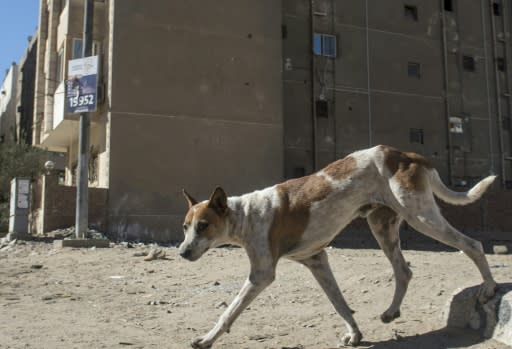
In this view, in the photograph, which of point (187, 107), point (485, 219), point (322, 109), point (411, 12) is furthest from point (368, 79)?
point (187, 107)

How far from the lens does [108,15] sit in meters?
21.7

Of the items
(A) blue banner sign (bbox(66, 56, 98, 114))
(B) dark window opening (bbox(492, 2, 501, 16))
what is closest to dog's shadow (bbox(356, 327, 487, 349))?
(A) blue banner sign (bbox(66, 56, 98, 114))

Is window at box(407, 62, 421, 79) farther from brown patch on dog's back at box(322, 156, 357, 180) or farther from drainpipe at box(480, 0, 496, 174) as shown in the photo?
brown patch on dog's back at box(322, 156, 357, 180)

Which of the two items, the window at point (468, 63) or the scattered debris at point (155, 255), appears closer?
the scattered debris at point (155, 255)

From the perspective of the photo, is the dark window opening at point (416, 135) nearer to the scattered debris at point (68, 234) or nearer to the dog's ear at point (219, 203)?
the scattered debris at point (68, 234)

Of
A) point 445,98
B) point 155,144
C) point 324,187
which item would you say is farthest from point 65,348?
point 445,98

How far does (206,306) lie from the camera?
8219 millimetres

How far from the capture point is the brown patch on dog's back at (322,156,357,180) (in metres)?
5.73

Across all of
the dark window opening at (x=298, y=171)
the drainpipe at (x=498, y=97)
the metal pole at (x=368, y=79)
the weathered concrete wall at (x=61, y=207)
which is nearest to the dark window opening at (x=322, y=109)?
the metal pole at (x=368, y=79)

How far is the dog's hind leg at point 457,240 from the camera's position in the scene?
5.29 meters

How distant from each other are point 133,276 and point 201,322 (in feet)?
14.3

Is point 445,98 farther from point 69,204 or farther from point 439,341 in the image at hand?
point 439,341

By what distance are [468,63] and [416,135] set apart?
575 cm

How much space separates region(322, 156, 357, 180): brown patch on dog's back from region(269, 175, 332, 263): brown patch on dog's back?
11 cm
